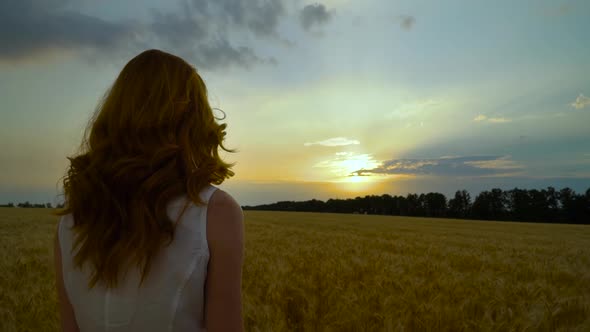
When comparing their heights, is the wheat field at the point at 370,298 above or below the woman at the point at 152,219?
below

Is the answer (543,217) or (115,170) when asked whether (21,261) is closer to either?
(115,170)

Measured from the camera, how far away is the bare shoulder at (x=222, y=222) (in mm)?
1242

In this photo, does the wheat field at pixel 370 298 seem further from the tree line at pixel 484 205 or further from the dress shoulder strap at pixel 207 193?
the tree line at pixel 484 205

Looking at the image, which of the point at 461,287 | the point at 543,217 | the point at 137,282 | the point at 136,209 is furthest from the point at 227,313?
the point at 543,217

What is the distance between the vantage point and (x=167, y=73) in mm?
1517

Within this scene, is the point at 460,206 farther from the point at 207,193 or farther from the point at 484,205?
the point at 207,193

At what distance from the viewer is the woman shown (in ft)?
4.14

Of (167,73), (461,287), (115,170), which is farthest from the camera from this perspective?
(461,287)

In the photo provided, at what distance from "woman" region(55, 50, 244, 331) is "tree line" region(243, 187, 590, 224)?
8176 cm

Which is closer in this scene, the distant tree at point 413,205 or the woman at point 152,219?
the woman at point 152,219

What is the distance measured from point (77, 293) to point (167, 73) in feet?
3.17

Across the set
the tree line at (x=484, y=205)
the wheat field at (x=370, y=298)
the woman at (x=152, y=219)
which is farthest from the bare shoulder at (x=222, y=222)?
the tree line at (x=484, y=205)

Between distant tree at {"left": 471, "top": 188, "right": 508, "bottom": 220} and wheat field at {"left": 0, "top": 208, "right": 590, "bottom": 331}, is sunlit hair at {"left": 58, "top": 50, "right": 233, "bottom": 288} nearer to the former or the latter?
wheat field at {"left": 0, "top": 208, "right": 590, "bottom": 331}

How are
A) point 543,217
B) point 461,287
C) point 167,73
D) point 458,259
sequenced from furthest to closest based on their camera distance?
point 543,217 → point 458,259 → point 461,287 → point 167,73
